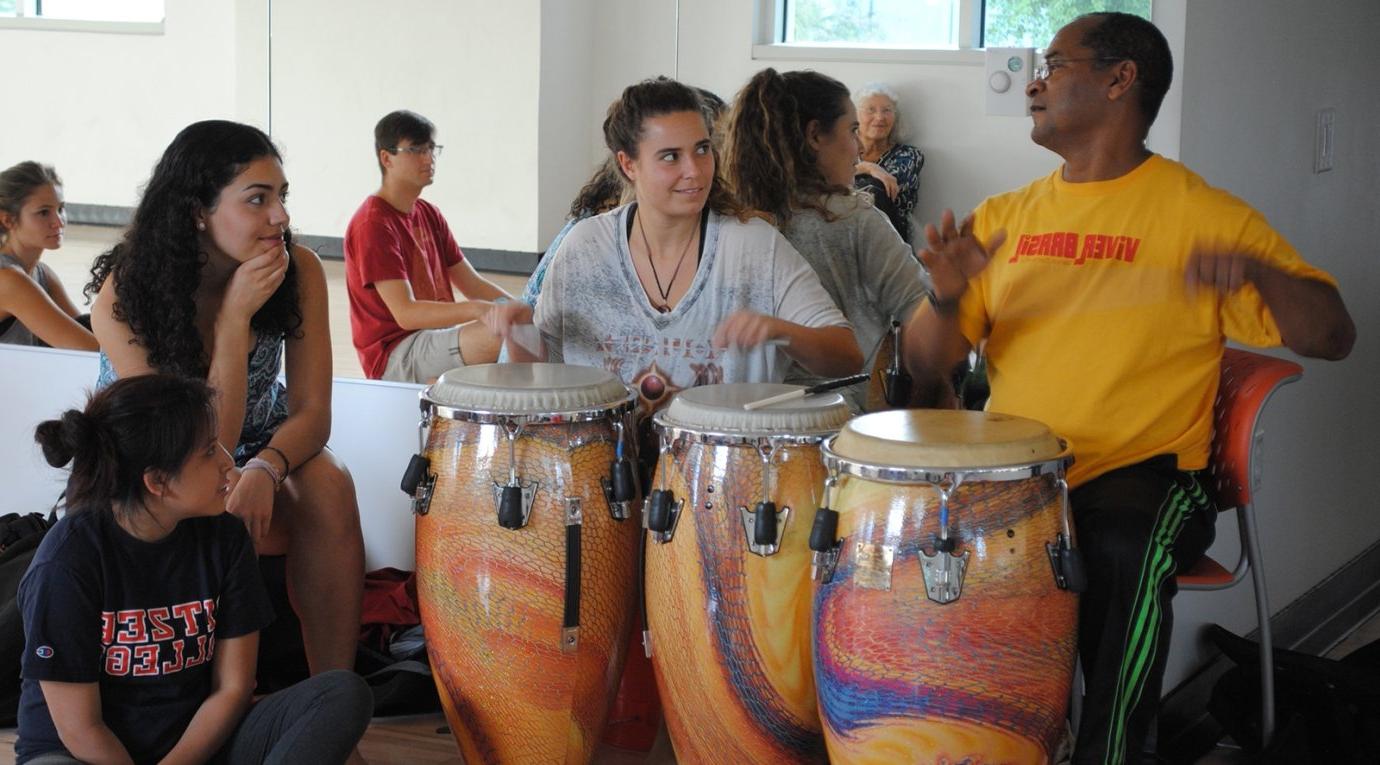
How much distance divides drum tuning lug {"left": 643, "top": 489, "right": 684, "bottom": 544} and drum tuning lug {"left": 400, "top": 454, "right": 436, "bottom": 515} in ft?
1.28

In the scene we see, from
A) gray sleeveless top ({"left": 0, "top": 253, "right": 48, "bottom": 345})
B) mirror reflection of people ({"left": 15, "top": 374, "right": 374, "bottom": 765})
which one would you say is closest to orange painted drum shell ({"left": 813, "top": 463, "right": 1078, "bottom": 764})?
mirror reflection of people ({"left": 15, "top": 374, "right": 374, "bottom": 765})

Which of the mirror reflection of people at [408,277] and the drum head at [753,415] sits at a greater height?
the mirror reflection of people at [408,277]

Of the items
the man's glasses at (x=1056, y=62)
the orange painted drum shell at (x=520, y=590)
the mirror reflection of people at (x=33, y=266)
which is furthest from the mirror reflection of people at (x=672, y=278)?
the mirror reflection of people at (x=33, y=266)

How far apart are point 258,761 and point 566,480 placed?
2.12 ft

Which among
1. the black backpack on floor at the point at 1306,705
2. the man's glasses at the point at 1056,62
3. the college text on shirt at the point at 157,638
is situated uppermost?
the man's glasses at the point at 1056,62

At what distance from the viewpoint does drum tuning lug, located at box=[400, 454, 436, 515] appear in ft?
8.27

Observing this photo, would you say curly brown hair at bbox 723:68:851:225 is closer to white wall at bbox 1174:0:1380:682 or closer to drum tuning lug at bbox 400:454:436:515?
white wall at bbox 1174:0:1380:682

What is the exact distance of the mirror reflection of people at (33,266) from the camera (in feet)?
11.9

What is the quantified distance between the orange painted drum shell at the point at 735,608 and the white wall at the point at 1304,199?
997 millimetres

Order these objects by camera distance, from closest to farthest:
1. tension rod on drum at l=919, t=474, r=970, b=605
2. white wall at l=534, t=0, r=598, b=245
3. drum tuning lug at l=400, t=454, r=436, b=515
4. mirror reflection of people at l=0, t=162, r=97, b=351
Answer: tension rod on drum at l=919, t=474, r=970, b=605, drum tuning lug at l=400, t=454, r=436, b=515, white wall at l=534, t=0, r=598, b=245, mirror reflection of people at l=0, t=162, r=97, b=351

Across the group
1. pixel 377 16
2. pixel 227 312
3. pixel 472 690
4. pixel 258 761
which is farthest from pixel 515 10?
pixel 258 761

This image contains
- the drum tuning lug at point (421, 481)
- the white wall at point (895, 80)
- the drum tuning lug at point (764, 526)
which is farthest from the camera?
the white wall at point (895, 80)

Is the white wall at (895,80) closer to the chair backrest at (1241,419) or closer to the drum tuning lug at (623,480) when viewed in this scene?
the chair backrest at (1241,419)

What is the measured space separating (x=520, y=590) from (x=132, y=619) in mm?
614
